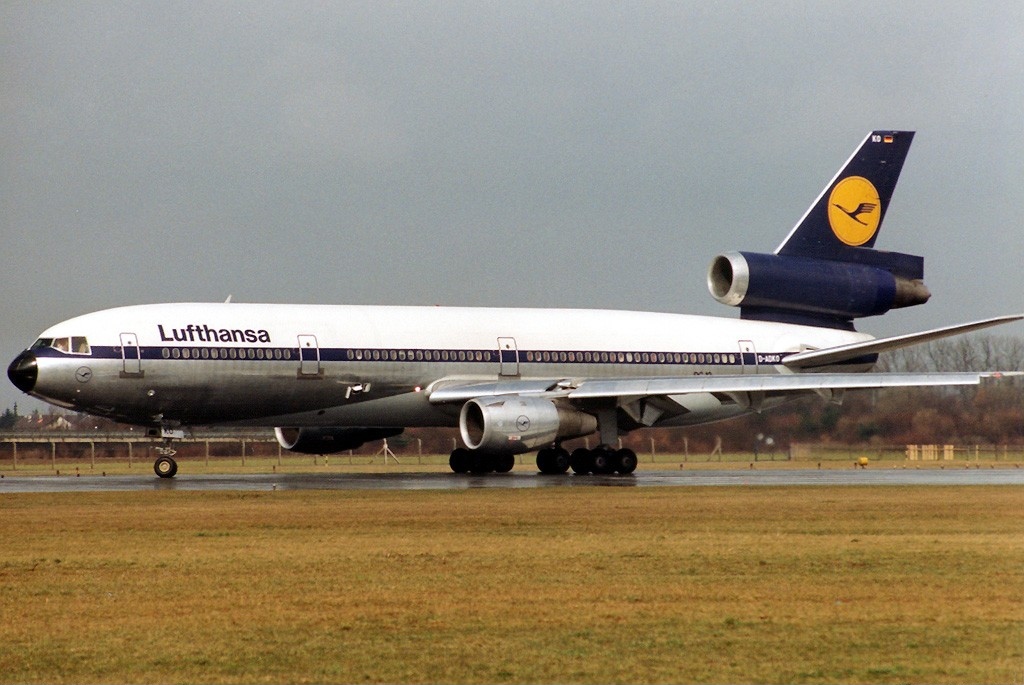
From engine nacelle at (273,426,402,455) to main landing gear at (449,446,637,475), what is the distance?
1942 mm

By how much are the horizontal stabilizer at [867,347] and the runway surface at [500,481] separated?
3292mm

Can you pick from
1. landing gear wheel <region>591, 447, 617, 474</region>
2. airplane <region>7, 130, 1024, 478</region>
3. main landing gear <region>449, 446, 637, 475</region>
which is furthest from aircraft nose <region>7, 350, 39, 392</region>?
landing gear wheel <region>591, 447, 617, 474</region>

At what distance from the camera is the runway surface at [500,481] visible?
28516 mm

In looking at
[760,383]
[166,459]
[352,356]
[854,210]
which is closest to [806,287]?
[854,210]

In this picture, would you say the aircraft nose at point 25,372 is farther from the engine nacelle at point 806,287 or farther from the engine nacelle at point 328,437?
the engine nacelle at point 806,287

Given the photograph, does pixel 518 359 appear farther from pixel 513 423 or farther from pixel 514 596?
pixel 514 596

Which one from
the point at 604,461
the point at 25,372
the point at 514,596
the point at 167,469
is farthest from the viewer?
the point at 604,461

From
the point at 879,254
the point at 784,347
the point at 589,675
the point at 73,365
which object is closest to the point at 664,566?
the point at 589,675

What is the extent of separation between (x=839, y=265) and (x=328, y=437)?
49.4 feet

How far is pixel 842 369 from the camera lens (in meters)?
39.8

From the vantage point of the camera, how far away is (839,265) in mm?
40844

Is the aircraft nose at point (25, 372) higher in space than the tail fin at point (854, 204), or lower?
lower

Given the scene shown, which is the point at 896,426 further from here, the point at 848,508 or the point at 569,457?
the point at 848,508

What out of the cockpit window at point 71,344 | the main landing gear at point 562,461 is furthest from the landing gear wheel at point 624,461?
the cockpit window at point 71,344
